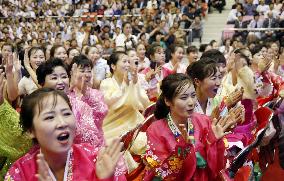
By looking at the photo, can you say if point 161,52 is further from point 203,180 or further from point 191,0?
point 191,0

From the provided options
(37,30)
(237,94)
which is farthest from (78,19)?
(237,94)

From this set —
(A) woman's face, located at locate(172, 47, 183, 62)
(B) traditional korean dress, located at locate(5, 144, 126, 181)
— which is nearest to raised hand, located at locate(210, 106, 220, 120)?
Answer: (B) traditional korean dress, located at locate(5, 144, 126, 181)

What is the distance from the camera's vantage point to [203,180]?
297 cm

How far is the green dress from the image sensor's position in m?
3.09

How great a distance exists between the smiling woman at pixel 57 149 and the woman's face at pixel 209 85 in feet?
4.95

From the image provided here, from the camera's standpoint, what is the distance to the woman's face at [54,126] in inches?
85.9

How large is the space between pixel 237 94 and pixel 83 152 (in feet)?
6.02

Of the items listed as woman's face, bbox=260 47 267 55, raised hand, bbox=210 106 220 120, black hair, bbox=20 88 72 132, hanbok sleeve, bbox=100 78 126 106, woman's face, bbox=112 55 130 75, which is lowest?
woman's face, bbox=260 47 267 55

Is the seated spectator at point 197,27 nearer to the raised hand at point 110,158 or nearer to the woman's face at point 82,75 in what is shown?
the woman's face at point 82,75

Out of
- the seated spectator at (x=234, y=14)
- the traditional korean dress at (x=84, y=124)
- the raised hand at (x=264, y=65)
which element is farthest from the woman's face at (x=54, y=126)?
the seated spectator at (x=234, y=14)

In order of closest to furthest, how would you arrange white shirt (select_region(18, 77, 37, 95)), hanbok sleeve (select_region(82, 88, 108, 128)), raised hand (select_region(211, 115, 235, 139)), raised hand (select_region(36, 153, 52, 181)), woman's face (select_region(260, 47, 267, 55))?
1. raised hand (select_region(36, 153, 52, 181))
2. raised hand (select_region(211, 115, 235, 139))
3. hanbok sleeve (select_region(82, 88, 108, 128))
4. white shirt (select_region(18, 77, 37, 95))
5. woman's face (select_region(260, 47, 267, 55))

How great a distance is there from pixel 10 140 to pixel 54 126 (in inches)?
39.8

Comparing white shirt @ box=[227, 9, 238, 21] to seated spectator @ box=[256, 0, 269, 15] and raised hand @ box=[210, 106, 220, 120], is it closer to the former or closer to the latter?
seated spectator @ box=[256, 0, 269, 15]

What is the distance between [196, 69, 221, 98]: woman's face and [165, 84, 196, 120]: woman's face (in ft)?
1.85
